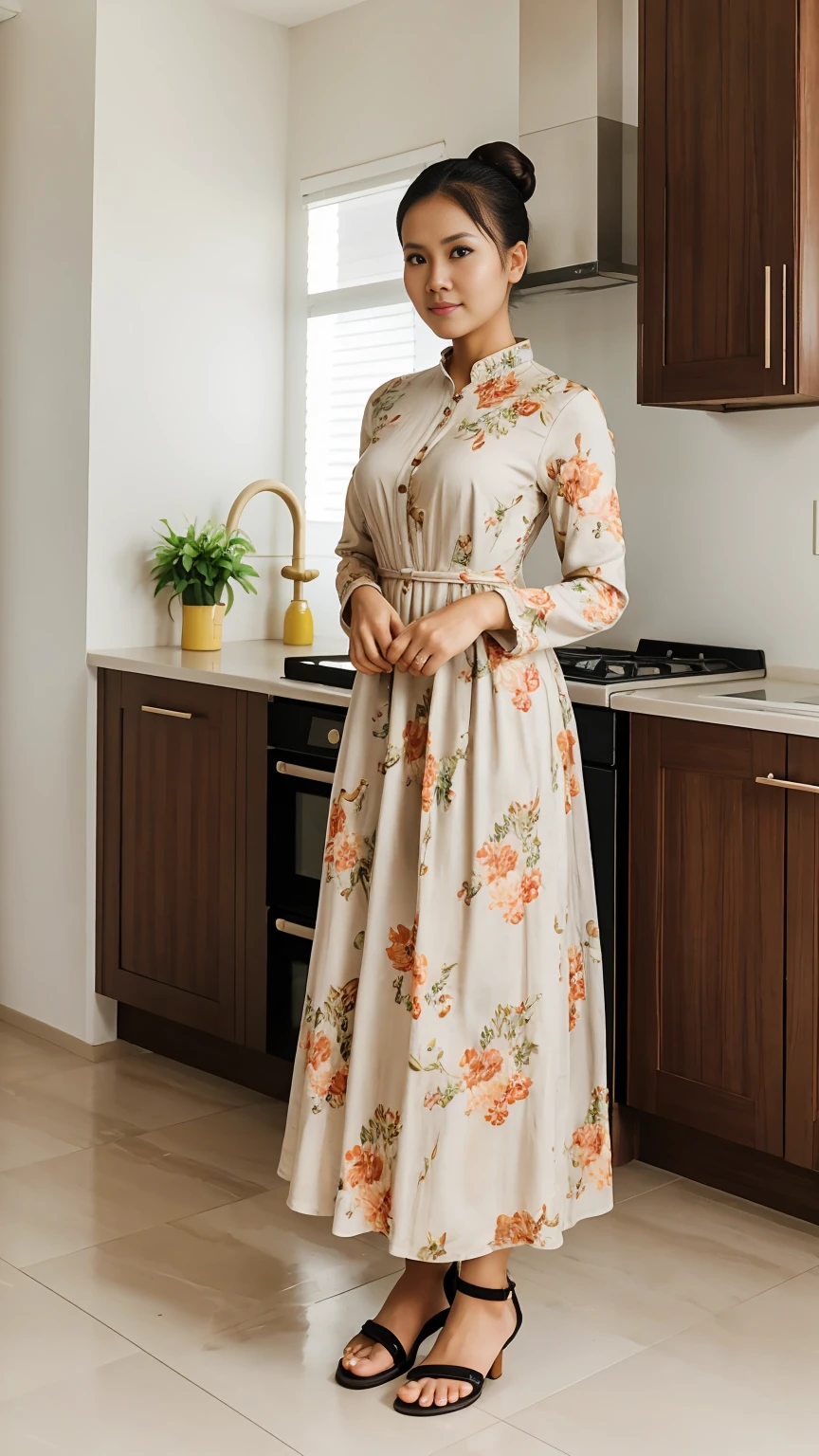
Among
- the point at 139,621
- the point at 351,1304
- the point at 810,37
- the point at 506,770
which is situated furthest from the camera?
the point at 139,621

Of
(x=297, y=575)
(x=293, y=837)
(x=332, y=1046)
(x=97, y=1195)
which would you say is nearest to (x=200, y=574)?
(x=297, y=575)

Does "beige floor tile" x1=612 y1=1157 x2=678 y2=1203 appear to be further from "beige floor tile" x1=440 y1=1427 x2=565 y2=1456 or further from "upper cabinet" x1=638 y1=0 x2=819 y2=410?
"upper cabinet" x1=638 y1=0 x2=819 y2=410

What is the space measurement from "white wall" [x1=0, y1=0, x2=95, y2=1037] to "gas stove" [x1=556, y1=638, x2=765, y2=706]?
1.22m

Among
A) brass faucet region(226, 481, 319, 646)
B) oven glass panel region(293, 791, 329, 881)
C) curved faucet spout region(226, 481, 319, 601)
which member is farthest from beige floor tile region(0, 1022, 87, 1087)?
curved faucet spout region(226, 481, 319, 601)

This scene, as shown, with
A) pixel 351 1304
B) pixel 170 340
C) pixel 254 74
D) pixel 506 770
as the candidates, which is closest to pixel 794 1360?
pixel 351 1304

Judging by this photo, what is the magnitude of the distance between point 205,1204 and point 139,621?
142cm

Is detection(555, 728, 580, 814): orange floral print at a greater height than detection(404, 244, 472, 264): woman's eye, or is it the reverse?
detection(404, 244, 472, 264): woman's eye

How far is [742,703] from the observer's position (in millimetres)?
2324

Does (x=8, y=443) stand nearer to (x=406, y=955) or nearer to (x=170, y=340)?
(x=170, y=340)

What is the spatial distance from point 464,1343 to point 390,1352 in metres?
0.11

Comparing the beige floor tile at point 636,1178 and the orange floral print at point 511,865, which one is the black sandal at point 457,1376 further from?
the beige floor tile at point 636,1178

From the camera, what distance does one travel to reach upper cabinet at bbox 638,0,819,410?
2.35 meters

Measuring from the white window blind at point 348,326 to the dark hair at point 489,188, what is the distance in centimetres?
154

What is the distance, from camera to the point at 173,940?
316cm
